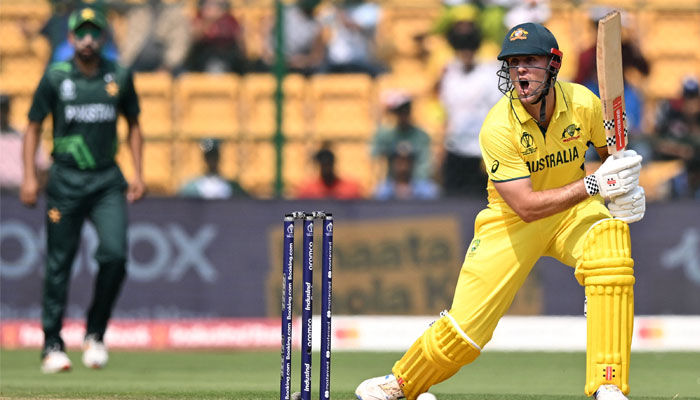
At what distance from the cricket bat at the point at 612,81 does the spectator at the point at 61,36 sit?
594 centimetres

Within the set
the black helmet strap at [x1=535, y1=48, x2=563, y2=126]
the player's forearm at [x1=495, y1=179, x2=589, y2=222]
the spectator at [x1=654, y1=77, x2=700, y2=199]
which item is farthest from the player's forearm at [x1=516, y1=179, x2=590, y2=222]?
the spectator at [x1=654, y1=77, x2=700, y2=199]

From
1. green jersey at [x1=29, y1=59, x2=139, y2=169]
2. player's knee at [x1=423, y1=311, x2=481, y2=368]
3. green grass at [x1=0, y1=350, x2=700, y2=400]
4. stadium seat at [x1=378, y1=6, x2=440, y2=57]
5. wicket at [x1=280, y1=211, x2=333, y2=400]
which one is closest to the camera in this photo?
wicket at [x1=280, y1=211, x2=333, y2=400]

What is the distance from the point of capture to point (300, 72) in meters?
9.87

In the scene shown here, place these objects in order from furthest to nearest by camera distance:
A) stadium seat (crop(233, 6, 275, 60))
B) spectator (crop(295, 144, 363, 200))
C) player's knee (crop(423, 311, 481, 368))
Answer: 1. stadium seat (crop(233, 6, 275, 60))
2. spectator (crop(295, 144, 363, 200))
3. player's knee (crop(423, 311, 481, 368))

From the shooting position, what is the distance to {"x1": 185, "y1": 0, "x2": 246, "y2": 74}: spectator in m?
9.91

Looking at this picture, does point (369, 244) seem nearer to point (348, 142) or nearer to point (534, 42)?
point (348, 142)

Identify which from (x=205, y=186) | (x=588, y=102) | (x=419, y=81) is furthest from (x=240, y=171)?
(x=588, y=102)

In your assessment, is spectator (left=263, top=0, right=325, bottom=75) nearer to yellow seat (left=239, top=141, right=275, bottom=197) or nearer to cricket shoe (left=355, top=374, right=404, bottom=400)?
yellow seat (left=239, top=141, right=275, bottom=197)

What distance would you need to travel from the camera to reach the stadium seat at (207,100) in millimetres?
10102

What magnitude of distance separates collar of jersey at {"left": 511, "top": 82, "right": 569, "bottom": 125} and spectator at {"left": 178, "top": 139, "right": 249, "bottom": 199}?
4842 millimetres

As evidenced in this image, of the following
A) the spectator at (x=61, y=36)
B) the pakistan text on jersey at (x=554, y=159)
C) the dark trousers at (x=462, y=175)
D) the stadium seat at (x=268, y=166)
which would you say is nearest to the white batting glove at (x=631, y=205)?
the pakistan text on jersey at (x=554, y=159)

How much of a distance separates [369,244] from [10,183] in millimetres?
2726

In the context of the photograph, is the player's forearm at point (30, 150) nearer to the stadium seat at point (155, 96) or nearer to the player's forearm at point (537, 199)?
the stadium seat at point (155, 96)

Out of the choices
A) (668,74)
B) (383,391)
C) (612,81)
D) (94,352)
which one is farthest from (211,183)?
(612,81)
